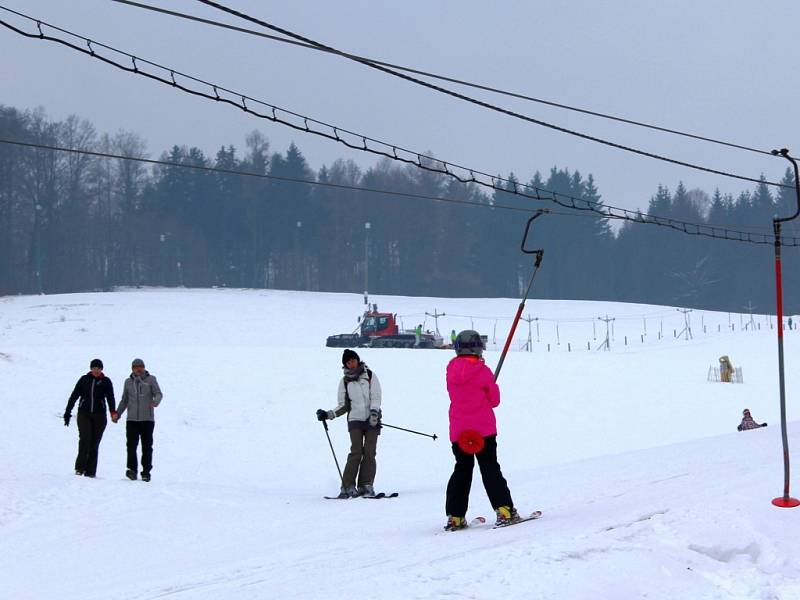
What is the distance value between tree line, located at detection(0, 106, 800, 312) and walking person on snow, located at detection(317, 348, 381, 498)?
69394mm

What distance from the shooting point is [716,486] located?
330 inches

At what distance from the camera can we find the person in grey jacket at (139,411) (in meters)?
12.2

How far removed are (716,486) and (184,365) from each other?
2194 centimetres

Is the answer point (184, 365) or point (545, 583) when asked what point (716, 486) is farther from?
point (184, 365)

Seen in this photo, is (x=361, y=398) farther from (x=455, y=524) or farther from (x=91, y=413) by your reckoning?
(x=91, y=413)

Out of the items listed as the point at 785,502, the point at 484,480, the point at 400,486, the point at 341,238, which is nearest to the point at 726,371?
the point at 400,486

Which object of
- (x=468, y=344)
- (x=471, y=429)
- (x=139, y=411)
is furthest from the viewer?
(x=139, y=411)

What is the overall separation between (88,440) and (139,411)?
0.88 metres

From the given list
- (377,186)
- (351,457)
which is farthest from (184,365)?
(377,186)

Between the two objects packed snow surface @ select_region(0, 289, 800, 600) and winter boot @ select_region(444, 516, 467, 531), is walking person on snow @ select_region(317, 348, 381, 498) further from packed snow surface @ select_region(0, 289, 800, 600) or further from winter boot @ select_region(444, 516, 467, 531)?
winter boot @ select_region(444, 516, 467, 531)

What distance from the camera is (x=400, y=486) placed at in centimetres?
1480

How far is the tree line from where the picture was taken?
79625mm

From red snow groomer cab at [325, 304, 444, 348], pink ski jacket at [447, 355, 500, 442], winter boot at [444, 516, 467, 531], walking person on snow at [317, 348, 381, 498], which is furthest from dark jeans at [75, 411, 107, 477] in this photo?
red snow groomer cab at [325, 304, 444, 348]

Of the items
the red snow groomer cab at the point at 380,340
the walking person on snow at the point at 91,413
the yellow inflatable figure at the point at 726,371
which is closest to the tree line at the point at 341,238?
the red snow groomer cab at the point at 380,340
